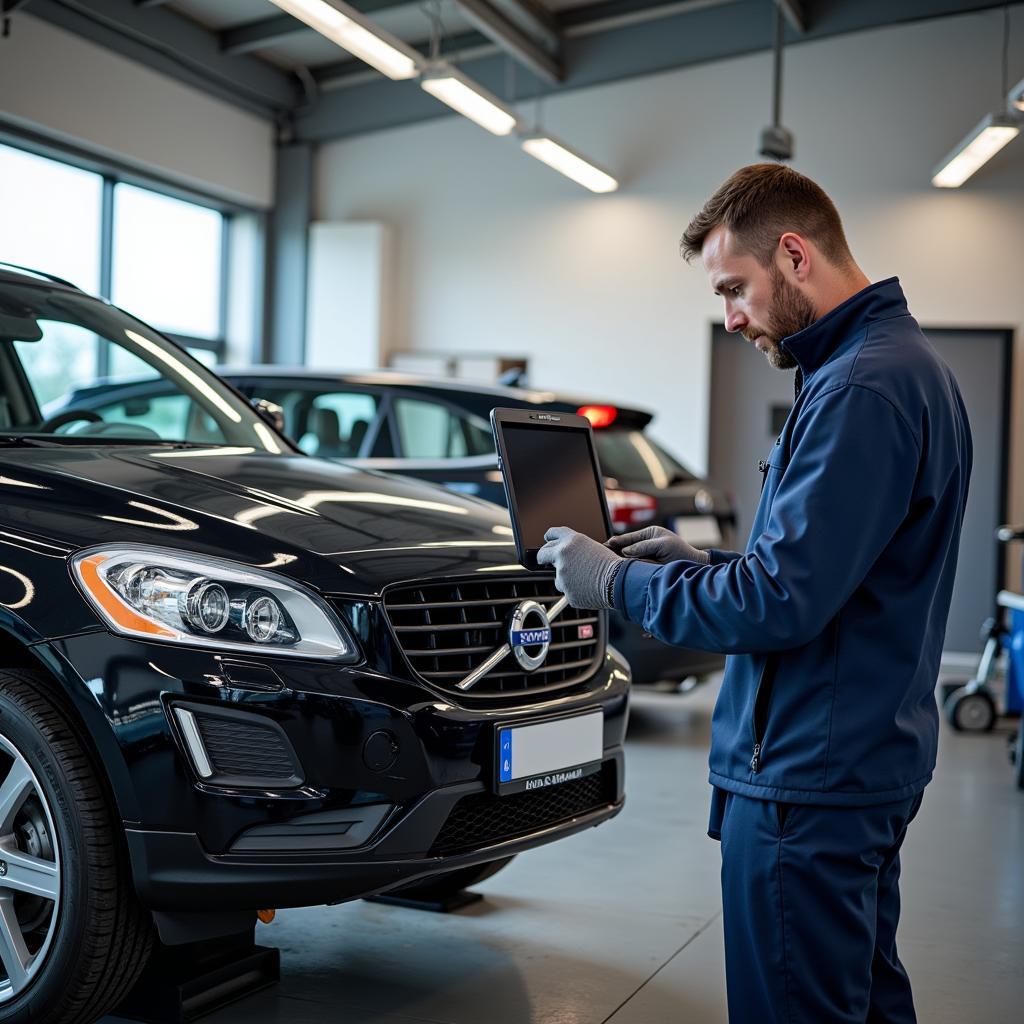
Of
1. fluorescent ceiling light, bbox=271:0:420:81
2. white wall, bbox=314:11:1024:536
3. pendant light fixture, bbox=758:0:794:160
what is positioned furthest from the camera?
white wall, bbox=314:11:1024:536

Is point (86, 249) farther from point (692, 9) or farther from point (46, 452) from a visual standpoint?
point (46, 452)

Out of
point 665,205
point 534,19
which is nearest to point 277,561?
point 534,19

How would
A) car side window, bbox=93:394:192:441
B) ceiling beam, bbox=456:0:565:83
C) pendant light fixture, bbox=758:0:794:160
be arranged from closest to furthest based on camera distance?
1. car side window, bbox=93:394:192:441
2. pendant light fixture, bbox=758:0:794:160
3. ceiling beam, bbox=456:0:565:83

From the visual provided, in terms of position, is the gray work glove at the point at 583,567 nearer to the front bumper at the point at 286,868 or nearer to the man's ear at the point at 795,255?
the man's ear at the point at 795,255

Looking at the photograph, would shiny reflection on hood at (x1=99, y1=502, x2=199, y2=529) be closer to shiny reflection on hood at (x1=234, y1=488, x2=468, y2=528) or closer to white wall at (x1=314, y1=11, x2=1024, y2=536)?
shiny reflection on hood at (x1=234, y1=488, x2=468, y2=528)

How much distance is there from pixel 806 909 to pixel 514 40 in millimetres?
9683

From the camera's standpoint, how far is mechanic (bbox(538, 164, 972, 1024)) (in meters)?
1.69

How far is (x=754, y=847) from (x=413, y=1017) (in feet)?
3.90

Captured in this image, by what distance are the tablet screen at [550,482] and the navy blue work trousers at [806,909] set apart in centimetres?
56

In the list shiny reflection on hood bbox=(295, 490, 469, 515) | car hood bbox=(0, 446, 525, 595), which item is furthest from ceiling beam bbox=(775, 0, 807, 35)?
car hood bbox=(0, 446, 525, 595)

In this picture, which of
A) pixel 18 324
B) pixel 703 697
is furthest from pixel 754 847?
pixel 703 697

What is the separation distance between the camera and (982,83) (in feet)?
34.0

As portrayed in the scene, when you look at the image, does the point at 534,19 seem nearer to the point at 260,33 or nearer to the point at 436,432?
the point at 260,33

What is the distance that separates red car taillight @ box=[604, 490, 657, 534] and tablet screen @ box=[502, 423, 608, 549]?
10.9ft
